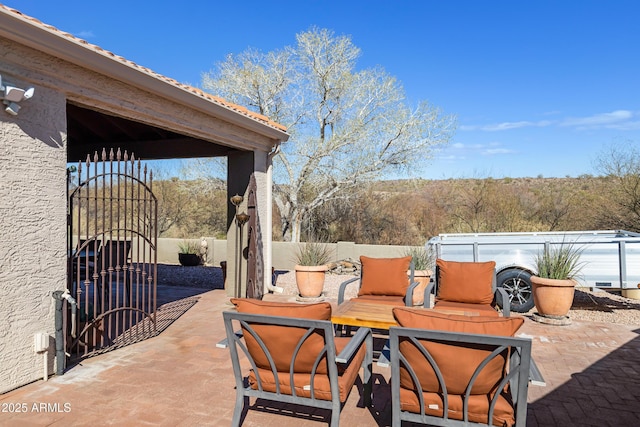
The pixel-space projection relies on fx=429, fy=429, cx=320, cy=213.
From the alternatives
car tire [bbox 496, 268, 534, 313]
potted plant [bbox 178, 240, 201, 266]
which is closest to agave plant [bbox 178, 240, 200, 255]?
potted plant [bbox 178, 240, 201, 266]

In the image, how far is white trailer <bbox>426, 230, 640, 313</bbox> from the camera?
6.53 m

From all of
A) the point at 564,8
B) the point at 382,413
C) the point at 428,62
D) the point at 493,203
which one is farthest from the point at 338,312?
the point at 428,62

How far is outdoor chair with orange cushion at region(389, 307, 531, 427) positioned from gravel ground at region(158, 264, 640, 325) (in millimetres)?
5136

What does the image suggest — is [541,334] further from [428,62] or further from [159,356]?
[428,62]

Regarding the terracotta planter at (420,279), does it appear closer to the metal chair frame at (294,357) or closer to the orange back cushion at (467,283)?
the orange back cushion at (467,283)

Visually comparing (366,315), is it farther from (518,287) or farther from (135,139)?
(135,139)

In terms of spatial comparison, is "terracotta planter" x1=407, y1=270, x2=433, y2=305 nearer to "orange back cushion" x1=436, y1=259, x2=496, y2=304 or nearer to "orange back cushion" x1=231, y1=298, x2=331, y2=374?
"orange back cushion" x1=436, y1=259, x2=496, y2=304

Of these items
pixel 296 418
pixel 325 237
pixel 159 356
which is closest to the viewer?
pixel 296 418

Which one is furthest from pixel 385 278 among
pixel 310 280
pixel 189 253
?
pixel 189 253

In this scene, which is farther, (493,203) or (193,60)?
(193,60)

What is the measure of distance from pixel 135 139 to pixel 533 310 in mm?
7899

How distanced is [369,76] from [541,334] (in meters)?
11.8

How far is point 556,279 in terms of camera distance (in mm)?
6273

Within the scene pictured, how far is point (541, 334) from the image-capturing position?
18.5 ft
